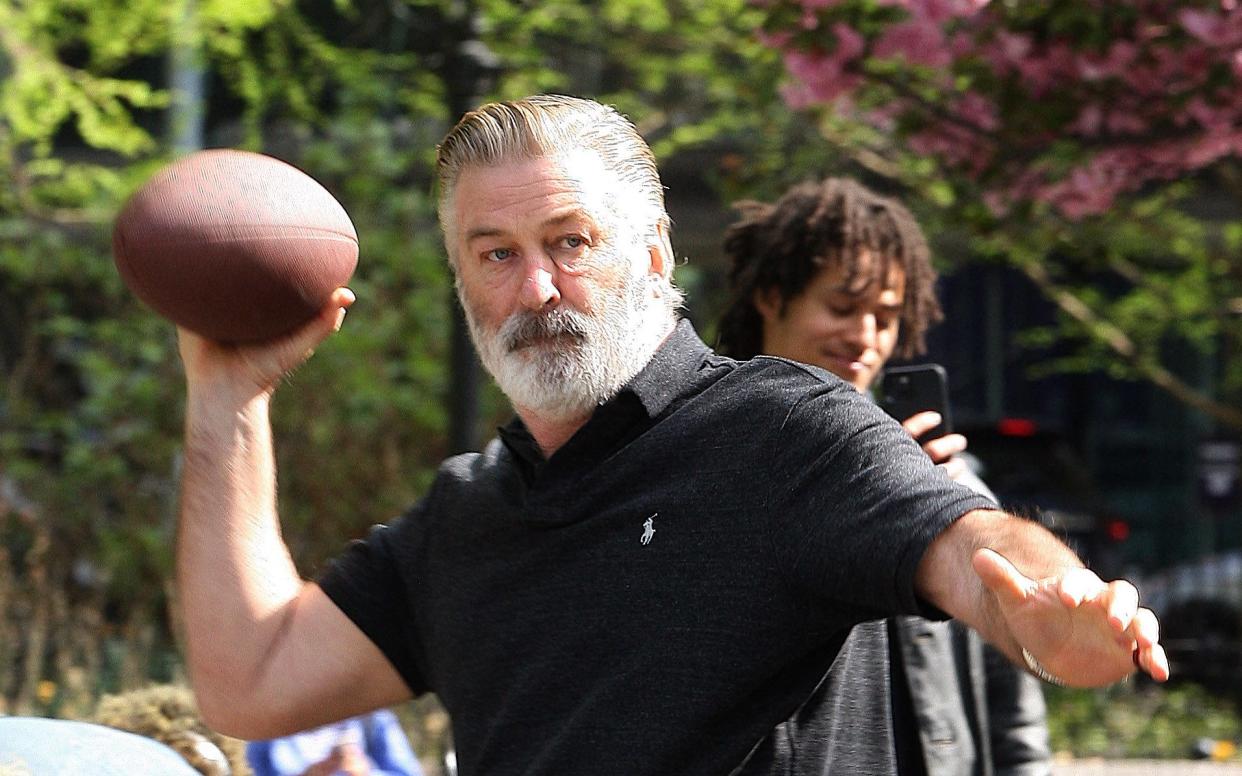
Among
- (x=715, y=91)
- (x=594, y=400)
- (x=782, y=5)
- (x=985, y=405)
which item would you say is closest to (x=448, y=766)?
(x=594, y=400)

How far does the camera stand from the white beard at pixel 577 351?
7.16ft

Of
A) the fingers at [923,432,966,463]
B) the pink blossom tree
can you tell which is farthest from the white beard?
the pink blossom tree

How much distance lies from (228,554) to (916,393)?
4.59 ft

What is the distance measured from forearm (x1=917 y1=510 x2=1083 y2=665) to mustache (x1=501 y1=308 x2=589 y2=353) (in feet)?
2.02

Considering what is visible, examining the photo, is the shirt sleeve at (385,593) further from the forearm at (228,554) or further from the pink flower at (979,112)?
the pink flower at (979,112)

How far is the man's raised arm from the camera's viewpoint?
232cm

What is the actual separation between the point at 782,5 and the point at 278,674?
11.4 feet

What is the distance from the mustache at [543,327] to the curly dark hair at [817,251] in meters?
1.23

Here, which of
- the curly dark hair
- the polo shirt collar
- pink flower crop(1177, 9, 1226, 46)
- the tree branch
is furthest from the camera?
the tree branch

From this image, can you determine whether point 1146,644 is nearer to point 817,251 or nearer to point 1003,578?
point 1003,578

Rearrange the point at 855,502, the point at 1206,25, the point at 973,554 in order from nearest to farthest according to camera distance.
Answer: the point at 973,554, the point at 855,502, the point at 1206,25

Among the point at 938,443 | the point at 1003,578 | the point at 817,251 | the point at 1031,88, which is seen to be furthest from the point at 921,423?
the point at 1031,88

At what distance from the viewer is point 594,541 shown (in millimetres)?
2094

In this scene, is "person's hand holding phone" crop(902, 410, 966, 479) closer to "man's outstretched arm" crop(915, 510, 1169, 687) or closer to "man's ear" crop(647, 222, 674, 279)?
"man's ear" crop(647, 222, 674, 279)
